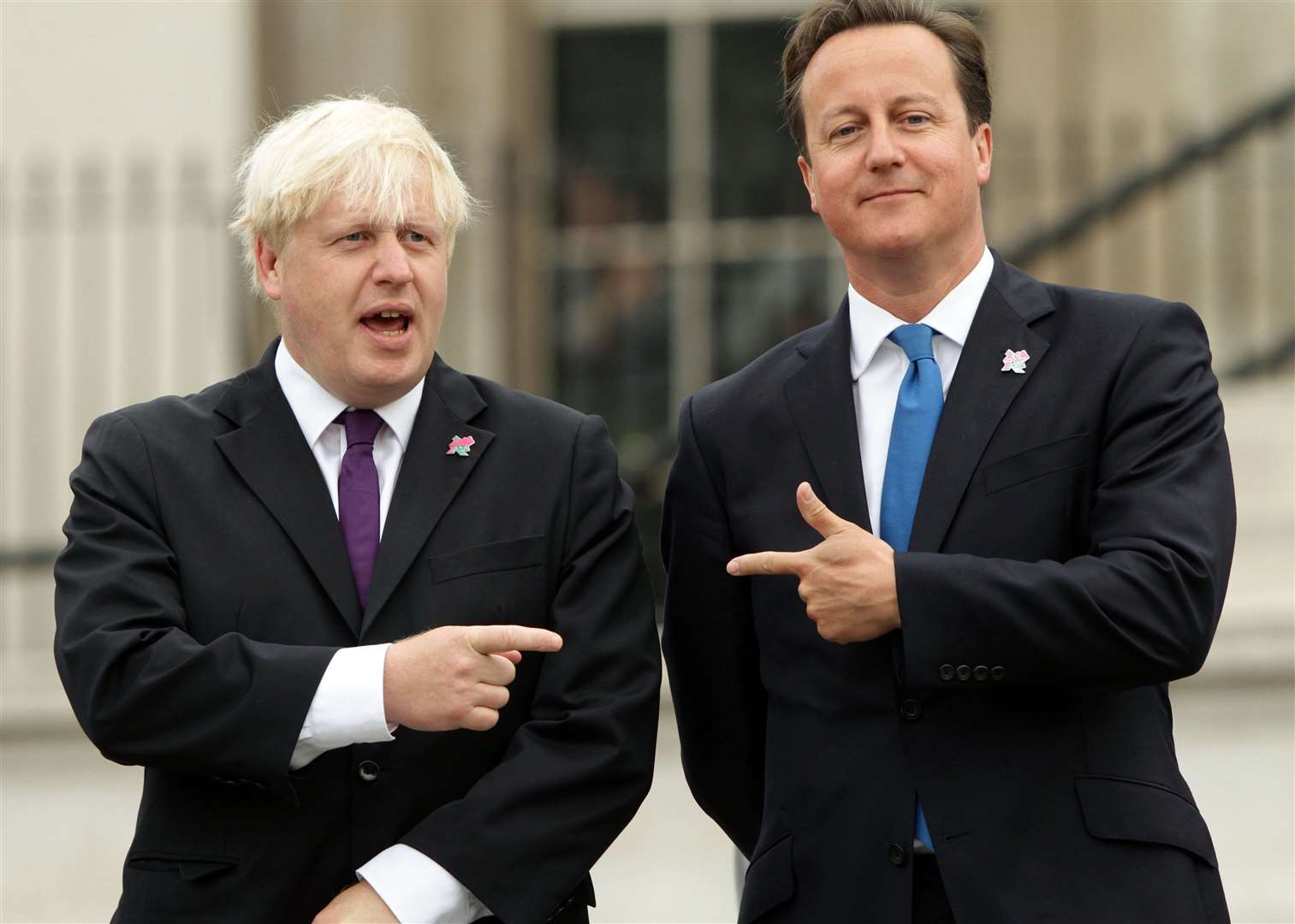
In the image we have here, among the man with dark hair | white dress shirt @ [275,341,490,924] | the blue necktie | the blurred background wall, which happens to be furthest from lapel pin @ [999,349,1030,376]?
the blurred background wall

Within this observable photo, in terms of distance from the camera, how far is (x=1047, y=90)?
39.5ft

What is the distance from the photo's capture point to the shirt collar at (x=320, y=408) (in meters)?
3.22

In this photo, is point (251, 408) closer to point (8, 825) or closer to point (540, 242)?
point (8, 825)

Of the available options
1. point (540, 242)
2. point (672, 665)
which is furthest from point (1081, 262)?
point (672, 665)

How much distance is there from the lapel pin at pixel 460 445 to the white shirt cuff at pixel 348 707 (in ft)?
1.40

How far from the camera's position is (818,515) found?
2879 mm

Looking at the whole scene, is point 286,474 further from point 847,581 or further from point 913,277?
point 913,277

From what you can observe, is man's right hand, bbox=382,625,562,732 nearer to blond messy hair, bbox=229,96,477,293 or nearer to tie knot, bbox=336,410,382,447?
tie knot, bbox=336,410,382,447

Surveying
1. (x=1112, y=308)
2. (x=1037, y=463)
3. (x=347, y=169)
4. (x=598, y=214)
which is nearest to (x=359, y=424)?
(x=347, y=169)

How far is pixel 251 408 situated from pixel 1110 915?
1.63m

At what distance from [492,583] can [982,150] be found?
3.78ft

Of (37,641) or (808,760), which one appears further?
(37,641)

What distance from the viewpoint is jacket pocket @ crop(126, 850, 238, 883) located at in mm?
2971

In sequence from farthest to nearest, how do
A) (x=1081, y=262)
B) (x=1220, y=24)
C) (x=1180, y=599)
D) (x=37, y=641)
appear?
(x=1220, y=24) → (x=1081, y=262) → (x=37, y=641) → (x=1180, y=599)
